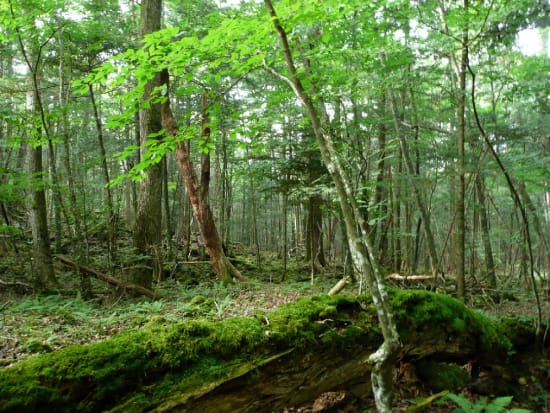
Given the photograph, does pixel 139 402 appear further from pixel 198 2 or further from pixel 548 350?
pixel 198 2

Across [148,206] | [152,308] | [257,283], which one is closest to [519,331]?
[257,283]

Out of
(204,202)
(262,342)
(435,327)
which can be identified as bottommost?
(435,327)

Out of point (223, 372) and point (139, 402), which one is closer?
point (139, 402)

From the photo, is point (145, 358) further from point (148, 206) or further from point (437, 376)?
point (148, 206)

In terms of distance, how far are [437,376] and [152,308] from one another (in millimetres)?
5192

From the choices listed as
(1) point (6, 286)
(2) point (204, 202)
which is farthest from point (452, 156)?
(1) point (6, 286)

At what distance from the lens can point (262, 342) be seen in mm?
3641

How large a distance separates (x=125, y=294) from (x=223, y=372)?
5.28 m

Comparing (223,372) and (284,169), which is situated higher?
(284,169)

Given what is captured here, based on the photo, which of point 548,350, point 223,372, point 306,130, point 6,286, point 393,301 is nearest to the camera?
point 223,372

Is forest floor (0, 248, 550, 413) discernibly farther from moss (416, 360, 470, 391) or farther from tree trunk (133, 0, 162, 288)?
tree trunk (133, 0, 162, 288)

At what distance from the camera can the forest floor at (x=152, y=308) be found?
14.6 ft

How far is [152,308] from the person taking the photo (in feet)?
21.3

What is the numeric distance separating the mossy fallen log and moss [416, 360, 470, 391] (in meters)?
0.21
